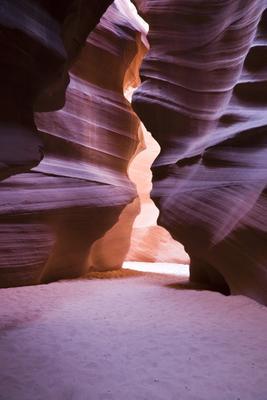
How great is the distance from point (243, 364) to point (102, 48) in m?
8.85

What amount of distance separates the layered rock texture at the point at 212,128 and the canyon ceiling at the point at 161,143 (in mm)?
24

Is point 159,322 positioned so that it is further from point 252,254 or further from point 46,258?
point 46,258

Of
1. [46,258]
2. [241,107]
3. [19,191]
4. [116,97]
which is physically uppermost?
[241,107]

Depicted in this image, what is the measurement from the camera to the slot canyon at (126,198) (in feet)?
10.8

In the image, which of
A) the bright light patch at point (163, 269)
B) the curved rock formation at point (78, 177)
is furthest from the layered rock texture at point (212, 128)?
the bright light patch at point (163, 269)

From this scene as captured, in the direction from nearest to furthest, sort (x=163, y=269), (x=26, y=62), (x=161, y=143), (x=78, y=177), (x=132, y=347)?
(x=26, y=62) < (x=132, y=347) < (x=78, y=177) < (x=161, y=143) < (x=163, y=269)

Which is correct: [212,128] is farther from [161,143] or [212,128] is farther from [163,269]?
[163,269]

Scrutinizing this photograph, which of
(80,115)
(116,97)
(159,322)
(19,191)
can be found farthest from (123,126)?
(159,322)

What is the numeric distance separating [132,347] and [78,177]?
530 cm

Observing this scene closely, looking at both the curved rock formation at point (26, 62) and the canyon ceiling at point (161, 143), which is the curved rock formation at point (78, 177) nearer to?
the canyon ceiling at point (161, 143)

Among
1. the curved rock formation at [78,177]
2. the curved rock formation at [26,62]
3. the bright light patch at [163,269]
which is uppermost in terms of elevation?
the curved rock formation at [26,62]

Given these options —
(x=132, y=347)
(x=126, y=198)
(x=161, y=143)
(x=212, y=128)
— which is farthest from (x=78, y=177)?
(x=132, y=347)

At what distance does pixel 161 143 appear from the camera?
878 centimetres

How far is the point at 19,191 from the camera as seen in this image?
25.1 ft
